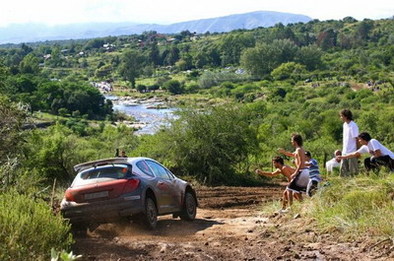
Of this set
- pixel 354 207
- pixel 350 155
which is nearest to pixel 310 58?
pixel 350 155

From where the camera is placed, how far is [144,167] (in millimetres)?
10523

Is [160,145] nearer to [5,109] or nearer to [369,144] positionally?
[5,109]

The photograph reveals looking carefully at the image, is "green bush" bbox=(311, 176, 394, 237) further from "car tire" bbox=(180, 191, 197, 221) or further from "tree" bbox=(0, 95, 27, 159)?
"tree" bbox=(0, 95, 27, 159)

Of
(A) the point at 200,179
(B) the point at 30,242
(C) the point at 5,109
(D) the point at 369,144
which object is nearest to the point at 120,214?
(B) the point at 30,242

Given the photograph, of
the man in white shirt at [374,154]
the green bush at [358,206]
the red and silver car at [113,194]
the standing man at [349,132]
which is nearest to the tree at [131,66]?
the standing man at [349,132]

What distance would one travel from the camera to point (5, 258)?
6008 mm

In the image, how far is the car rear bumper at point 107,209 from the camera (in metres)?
9.59

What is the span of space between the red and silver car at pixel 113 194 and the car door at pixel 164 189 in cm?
2

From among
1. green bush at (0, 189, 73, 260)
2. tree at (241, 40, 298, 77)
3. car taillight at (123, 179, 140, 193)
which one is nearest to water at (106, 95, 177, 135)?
tree at (241, 40, 298, 77)

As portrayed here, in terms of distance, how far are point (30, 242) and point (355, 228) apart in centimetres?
423

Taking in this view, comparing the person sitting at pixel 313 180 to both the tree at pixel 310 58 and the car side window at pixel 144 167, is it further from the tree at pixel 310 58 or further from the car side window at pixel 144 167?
the tree at pixel 310 58

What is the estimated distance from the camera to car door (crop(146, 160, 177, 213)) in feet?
34.8

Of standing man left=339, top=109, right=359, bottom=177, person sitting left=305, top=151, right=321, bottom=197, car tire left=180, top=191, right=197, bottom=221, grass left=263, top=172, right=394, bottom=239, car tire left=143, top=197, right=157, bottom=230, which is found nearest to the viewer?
grass left=263, top=172, right=394, bottom=239

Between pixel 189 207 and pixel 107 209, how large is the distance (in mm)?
2712
